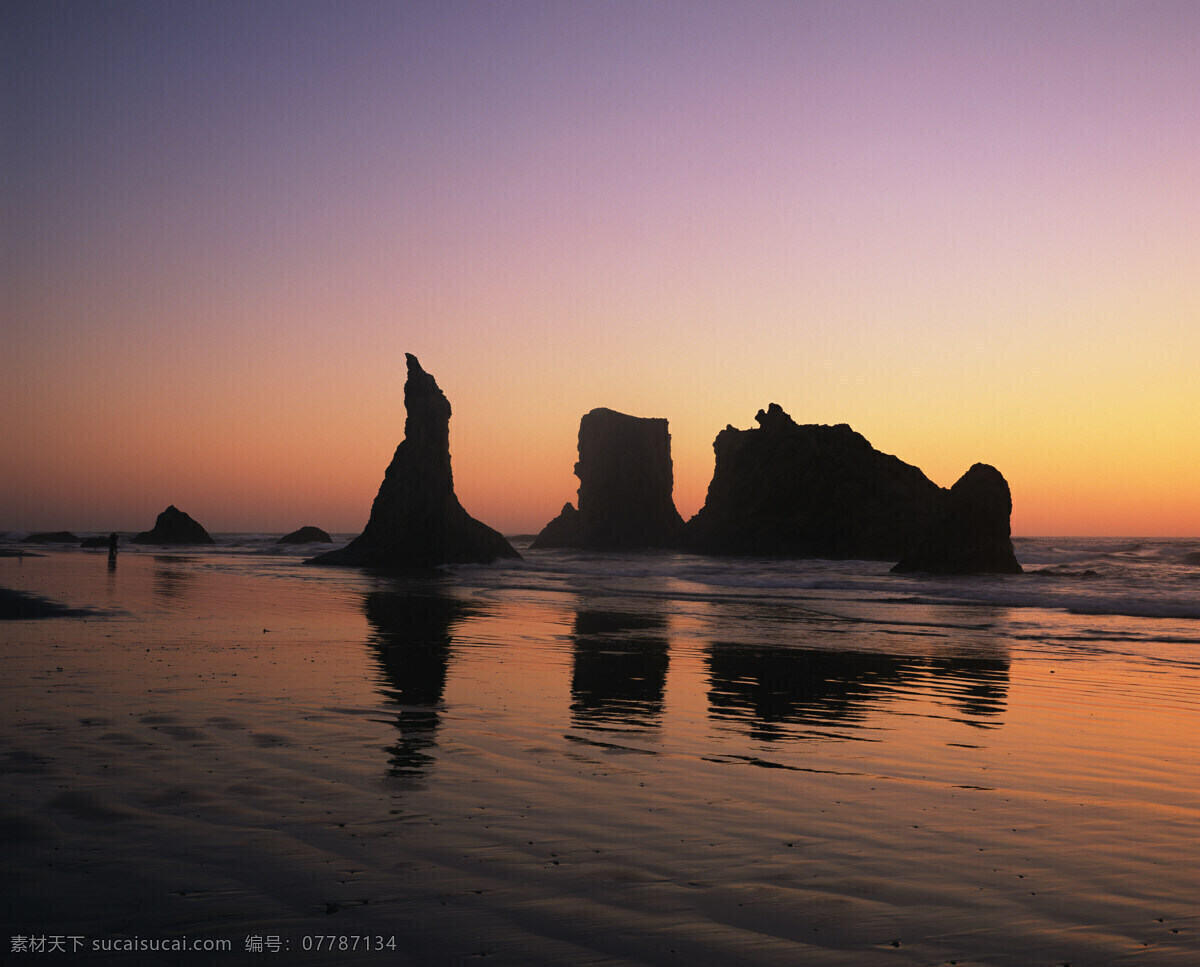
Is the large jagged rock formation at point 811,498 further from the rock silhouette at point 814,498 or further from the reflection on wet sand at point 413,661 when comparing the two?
the reflection on wet sand at point 413,661

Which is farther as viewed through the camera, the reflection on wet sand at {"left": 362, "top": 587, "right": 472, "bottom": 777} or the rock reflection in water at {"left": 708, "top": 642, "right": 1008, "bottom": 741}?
the rock reflection in water at {"left": 708, "top": 642, "right": 1008, "bottom": 741}

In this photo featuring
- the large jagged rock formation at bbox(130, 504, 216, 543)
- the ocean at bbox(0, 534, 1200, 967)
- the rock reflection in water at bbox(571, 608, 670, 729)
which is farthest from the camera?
the large jagged rock formation at bbox(130, 504, 216, 543)

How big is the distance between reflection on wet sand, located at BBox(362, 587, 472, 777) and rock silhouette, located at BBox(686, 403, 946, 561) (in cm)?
7524

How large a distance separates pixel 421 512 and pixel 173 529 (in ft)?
243

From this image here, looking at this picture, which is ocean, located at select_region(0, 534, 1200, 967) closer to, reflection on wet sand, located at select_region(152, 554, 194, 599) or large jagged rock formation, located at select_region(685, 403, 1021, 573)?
reflection on wet sand, located at select_region(152, 554, 194, 599)

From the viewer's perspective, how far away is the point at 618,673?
15617 mm

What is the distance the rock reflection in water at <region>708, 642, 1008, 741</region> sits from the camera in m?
11.9

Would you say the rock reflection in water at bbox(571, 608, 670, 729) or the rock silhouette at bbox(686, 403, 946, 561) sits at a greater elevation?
the rock silhouette at bbox(686, 403, 946, 561)

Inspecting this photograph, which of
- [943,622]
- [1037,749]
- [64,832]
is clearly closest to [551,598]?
[943,622]

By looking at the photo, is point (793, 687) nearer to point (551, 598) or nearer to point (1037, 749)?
point (1037, 749)

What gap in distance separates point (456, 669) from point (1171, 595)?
3549 cm

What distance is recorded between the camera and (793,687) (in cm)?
1461

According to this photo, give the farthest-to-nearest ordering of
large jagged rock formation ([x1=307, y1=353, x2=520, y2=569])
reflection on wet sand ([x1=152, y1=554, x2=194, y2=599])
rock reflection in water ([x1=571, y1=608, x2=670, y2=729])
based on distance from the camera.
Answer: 1. large jagged rock formation ([x1=307, y1=353, x2=520, y2=569])
2. reflection on wet sand ([x1=152, y1=554, x2=194, y2=599])
3. rock reflection in water ([x1=571, y1=608, x2=670, y2=729])

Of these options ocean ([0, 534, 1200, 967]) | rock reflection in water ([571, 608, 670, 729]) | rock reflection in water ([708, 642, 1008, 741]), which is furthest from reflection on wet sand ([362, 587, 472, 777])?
rock reflection in water ([708, 642, 1008, 741])
